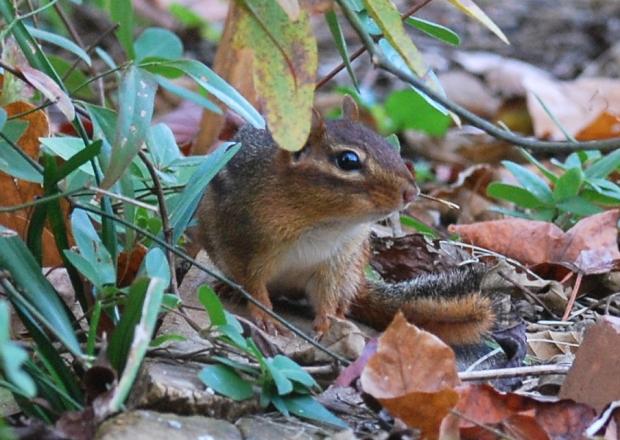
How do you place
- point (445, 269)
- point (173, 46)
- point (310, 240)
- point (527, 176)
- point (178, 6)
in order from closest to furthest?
point (310, 240) < point (445, 269) < point (527, 176) < point (173, 46) < point (178, 6)

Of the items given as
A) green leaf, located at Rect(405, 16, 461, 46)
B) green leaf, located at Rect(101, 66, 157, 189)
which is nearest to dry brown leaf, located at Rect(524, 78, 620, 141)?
green leaf, located at Rect(405, 16, 461, 46)

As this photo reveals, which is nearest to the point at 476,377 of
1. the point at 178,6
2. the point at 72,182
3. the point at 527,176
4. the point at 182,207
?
the point at 182,207

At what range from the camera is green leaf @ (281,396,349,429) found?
2.49 m

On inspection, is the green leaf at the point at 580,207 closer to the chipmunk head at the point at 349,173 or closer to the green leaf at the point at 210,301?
the chipmunk head at the point at 349,173

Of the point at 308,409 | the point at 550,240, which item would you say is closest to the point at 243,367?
the point at 308,409

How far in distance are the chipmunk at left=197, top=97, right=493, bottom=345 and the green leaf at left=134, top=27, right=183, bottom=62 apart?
3.91 feet

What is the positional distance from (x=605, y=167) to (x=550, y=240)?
11.7 inches

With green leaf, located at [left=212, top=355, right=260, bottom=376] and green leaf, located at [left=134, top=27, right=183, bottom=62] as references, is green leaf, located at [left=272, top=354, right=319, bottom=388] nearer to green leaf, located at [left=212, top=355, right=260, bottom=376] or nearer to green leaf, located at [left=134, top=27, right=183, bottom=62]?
green leaf, located at [left=212, top=355, right=260, bottom=376]

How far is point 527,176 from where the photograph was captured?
4145 millimetres

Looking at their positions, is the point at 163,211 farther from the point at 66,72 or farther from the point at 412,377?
the point at 66,72

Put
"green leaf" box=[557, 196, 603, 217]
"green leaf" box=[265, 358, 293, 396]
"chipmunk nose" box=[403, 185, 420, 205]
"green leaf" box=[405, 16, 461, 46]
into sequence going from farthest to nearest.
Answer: "green leaf" box=[557, 196, 603, 217], "chipmunk nose" box=[403, 185, 420, 205], "green leaf" box=[405, 16, 461, 46], "green leaf" box=[265, 358, 293, 396]

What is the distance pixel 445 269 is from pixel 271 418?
1280 mm

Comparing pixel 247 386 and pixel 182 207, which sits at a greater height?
pixel 182 207

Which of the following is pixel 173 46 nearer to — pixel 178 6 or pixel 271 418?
pixel 271 418
